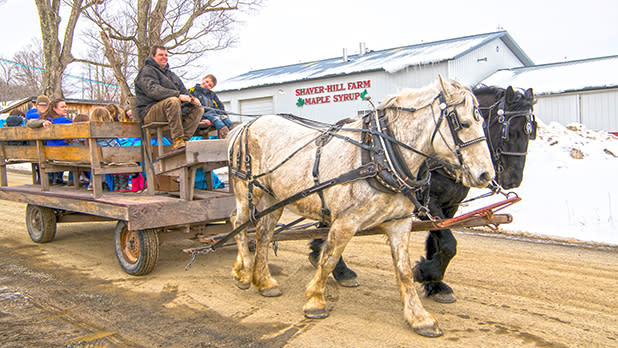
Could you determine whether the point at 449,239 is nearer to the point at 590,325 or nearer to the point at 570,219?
the point at 590,325

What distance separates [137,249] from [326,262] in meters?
2.67

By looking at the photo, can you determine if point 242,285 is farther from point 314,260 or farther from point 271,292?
point 314,260

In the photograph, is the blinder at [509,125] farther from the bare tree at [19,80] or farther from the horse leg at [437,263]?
the bare tree at [19,80]

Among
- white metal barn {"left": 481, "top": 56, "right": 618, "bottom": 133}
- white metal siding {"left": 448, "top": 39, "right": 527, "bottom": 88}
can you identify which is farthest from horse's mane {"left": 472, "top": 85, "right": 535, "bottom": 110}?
white metal barn {"left": 481, "top": 56, "right": 618, "bottom": 133}

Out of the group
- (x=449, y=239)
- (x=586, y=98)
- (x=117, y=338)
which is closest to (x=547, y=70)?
(x=586, y=98)

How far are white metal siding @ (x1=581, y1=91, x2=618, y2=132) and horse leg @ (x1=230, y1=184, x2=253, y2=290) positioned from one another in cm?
1593

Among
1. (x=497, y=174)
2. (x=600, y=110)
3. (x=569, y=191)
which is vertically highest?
(x=600, y=110)

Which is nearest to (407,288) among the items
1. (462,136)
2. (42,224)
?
(462,136)

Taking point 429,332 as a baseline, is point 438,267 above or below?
above

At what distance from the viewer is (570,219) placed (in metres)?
7.86

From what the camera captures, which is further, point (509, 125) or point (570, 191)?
point (570, 191)

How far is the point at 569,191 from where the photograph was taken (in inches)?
345

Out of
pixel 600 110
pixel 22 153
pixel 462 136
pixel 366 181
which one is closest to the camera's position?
pixel 462 136

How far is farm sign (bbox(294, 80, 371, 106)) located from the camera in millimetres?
20250
